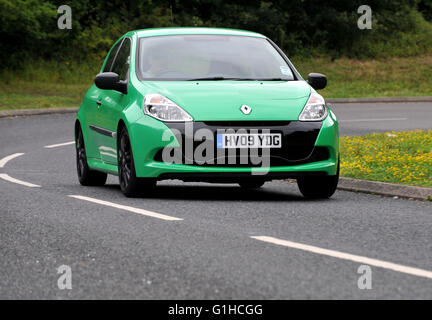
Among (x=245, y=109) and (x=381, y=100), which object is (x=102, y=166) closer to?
(x=245, y=109)

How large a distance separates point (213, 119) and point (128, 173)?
112 cm

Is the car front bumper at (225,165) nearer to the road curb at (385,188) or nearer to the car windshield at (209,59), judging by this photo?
the car windshield at (209,59)

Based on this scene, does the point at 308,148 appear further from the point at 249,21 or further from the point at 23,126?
the point at 249,21

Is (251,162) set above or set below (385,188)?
above

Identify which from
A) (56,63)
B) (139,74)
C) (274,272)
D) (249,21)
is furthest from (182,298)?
(249,21)

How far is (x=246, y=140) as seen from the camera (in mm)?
9469

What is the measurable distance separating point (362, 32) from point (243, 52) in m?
31.3

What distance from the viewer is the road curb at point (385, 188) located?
10445mm

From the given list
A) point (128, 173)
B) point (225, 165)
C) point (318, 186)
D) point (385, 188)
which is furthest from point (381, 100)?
point (225, 165)

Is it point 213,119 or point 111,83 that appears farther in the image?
point 111,83

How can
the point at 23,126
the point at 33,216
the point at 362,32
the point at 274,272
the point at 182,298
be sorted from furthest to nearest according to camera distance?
the point at 362,32, the point at 23,126, the point at 33,216, the point at 274,272, the point at 182,298

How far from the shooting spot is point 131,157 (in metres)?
9.78

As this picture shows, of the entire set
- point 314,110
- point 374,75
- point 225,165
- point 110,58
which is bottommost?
point 374,75

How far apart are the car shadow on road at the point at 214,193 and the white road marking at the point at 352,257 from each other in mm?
2995
